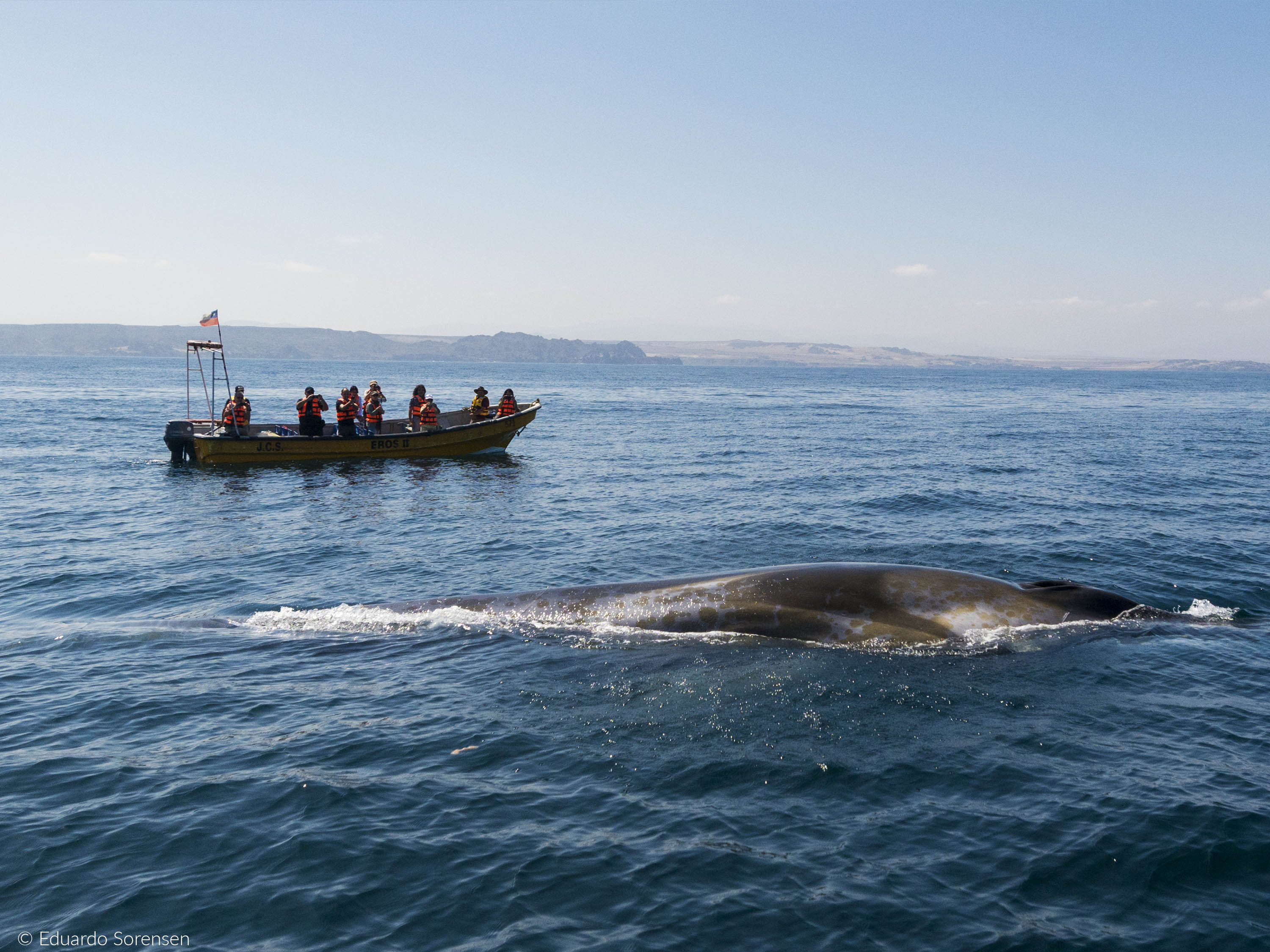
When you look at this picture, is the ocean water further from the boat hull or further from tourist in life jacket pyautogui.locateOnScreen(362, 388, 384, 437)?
tourist in life jacket pyautogui.locateOnScreen(362, 388, 384, 437)

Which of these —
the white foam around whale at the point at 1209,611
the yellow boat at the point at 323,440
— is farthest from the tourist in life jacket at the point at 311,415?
the white foam around whale at the point at 1209,611

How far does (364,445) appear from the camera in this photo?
31484 mm

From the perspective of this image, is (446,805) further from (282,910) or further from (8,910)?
(8,910)

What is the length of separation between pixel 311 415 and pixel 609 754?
2612cm

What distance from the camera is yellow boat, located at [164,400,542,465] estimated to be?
30.5 meters

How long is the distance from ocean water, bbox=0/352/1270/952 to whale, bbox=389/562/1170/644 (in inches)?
11.2

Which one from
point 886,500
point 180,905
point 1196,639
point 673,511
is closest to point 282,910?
point 180,905

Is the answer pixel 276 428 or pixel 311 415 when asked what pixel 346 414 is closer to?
pixel 311 415

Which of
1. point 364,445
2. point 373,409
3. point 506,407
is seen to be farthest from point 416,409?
point 506,407

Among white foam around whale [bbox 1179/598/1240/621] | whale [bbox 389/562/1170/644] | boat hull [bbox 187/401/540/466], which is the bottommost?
white foam around whale [bbox 1179/598/1240/621]

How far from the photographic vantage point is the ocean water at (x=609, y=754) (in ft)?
19.6

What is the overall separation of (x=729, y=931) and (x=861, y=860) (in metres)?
1.36

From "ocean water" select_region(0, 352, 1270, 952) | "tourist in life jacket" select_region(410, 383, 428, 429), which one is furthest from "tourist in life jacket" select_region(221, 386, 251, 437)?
"ocean water" select_region(0, 352, 1270, 952)

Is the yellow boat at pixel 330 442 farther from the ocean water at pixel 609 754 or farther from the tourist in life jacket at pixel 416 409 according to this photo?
the ocean water at pixel 609 754
